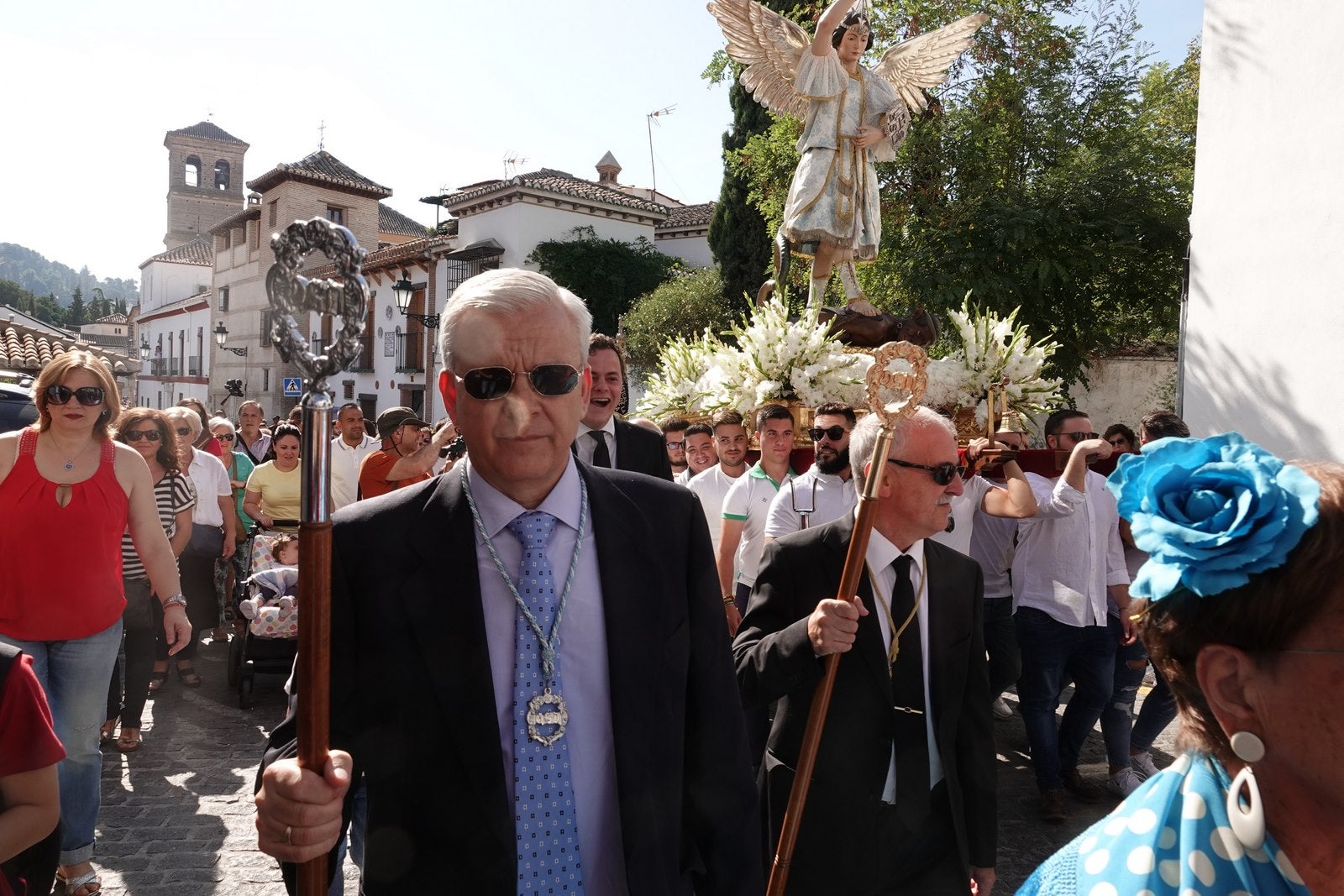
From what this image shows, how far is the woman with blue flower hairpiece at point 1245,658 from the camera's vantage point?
1.36 meters

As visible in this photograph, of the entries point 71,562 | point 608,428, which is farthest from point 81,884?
point 608,428

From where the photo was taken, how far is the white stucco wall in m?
8.23

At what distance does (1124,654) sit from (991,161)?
13.0 meters

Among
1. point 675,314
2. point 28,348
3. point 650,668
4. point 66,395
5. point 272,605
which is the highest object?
point 675,314

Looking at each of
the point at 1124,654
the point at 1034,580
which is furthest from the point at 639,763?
the point at 1124,654

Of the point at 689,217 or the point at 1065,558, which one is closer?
the point at 1065,558

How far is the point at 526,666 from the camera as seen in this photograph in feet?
6.54

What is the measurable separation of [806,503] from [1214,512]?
358 cm

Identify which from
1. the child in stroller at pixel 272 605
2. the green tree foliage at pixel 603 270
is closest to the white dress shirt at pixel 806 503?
the child in stroller at pixel 272 605

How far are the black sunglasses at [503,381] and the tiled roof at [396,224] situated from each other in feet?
184

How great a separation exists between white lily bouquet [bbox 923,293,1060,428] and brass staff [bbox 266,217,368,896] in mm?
6011

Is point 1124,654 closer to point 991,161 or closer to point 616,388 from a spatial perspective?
point 616,388

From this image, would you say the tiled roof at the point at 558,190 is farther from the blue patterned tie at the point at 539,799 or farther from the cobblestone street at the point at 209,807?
the blue patterned tie at the point at 539,799

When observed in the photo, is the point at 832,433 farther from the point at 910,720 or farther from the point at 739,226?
the point at 739,226
